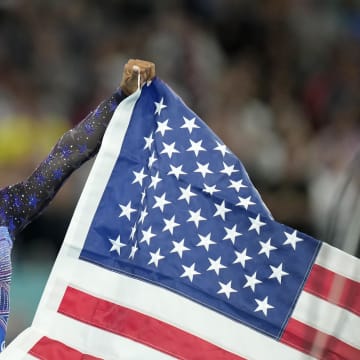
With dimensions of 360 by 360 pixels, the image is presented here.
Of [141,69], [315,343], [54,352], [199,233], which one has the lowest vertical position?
[54,352]

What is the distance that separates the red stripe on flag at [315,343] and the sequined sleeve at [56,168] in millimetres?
1053

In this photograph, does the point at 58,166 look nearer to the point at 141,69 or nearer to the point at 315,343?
the point at 141,69

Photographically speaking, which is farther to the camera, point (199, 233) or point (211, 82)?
point (211, 82)

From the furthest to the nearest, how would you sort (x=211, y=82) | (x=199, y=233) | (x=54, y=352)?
(x=211, y=82), (x=199, y=233), (x=54, y=352)

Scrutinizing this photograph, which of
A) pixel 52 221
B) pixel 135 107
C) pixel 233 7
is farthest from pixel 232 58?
pixel 135 107

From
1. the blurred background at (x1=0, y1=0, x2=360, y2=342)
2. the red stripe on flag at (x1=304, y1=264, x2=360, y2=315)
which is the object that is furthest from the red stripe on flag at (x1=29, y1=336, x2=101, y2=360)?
A: the blurred background at (x1=0, y1=0, x2=360, y2=342)

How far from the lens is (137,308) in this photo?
3.64 metres

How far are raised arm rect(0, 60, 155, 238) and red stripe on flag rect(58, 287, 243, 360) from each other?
19.5 inches

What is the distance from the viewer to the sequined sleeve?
3918mm

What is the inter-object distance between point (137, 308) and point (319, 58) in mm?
4680

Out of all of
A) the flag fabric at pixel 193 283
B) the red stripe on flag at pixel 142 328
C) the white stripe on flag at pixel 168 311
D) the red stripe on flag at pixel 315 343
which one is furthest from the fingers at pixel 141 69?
the red stripe on flag at pixel 315 343

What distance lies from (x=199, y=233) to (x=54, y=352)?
2.24ft

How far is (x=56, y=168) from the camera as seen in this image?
392cm

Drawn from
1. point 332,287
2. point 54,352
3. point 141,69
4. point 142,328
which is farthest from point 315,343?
point 141,69
